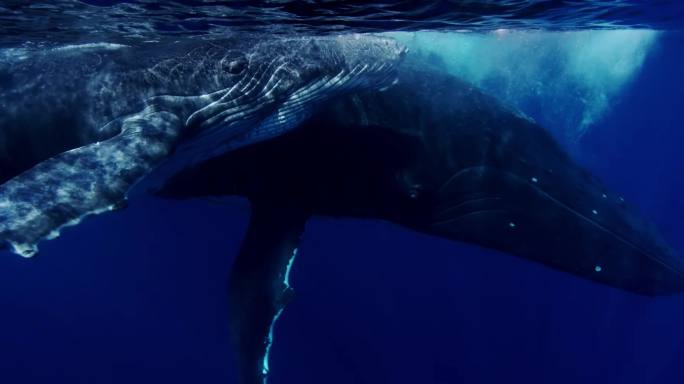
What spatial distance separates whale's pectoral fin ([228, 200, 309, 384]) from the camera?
26.5 feet

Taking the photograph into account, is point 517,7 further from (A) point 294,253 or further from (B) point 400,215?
(A) point 294,253

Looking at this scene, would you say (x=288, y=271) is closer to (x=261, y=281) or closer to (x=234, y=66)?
(x=261, y=281)

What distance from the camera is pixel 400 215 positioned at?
27.9 ft

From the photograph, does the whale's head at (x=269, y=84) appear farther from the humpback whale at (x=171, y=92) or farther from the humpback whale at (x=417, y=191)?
the humpback whale at (x=417, y=191)

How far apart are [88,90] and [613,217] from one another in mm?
8446

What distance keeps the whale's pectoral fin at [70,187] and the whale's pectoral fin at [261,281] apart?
11.9ft

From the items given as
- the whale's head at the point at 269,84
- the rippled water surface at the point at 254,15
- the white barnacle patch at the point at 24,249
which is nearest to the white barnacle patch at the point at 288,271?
the whale's head at the point at 269,84

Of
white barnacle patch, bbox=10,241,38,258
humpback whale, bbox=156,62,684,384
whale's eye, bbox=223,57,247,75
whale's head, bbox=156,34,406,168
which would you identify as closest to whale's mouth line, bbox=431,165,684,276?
humpback whale, bbox=156,62,684,384

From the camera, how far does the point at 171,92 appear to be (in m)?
6.73

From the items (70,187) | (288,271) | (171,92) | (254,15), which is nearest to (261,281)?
(288,271)

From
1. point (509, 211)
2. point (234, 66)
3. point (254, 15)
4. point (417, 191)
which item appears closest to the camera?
point (234, 66)

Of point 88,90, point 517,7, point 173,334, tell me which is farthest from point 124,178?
point 173,334

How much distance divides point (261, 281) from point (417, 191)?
3.12 m

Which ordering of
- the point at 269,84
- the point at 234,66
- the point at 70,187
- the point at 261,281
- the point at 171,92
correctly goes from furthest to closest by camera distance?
1. the point at 261,281
2. the point at 234,66
3. the point at 269,84
4. the point at 171,92
5. the point at 70,187
